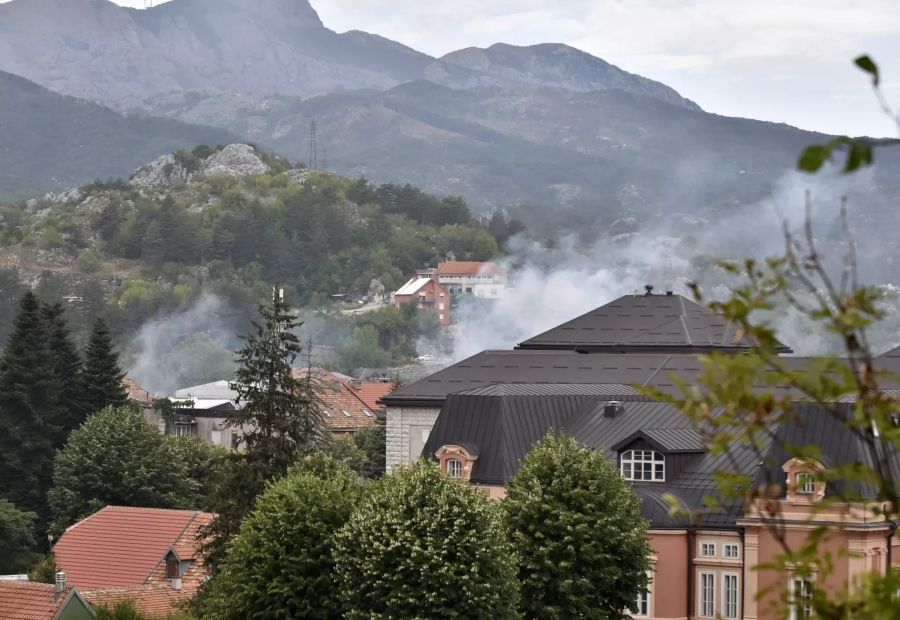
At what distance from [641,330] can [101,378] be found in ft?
110

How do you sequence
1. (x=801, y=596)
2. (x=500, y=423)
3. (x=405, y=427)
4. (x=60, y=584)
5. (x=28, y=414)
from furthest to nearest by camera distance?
(x=28, y=414) → (x=405, y=427) → (x=500, y=423) → (x=60, y=584) → (x=801, y=596)

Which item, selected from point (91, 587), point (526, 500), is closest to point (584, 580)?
point (526, 500)

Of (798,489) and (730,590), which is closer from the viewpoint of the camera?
(798,489)

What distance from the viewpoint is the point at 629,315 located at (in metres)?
71.9

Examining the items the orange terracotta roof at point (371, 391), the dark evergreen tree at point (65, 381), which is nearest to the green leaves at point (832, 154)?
the dark evergreen tree at point (65, 381)

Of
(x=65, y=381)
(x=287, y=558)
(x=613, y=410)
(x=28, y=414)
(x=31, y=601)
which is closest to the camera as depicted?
(x=287, y=558)

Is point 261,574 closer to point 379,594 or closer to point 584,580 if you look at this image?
point 379,594

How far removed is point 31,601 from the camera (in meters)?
52.9

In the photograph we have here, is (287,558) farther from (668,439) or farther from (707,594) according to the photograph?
(668,439)

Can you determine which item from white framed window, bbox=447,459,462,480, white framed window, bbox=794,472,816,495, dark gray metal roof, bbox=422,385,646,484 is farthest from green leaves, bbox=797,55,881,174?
white framed window, bbox=447,459,462,480

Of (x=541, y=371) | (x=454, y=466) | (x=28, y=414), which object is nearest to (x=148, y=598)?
(x=454, y=466)

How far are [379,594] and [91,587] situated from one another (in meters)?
24.8

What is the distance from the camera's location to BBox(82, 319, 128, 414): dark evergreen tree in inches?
3720

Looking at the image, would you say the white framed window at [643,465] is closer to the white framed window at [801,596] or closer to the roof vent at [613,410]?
the roof vent at [613,410]
